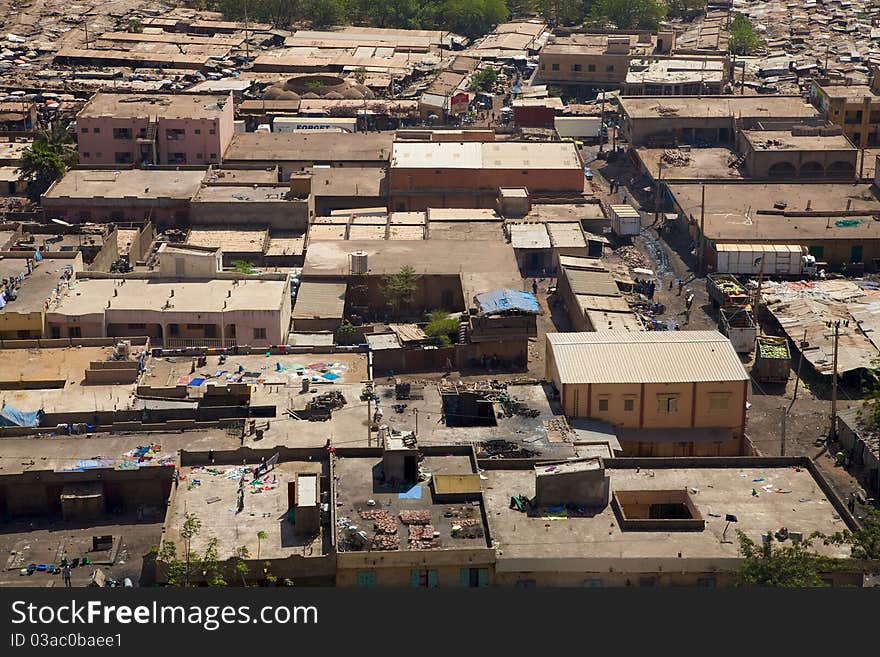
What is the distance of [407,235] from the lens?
83.0 meters

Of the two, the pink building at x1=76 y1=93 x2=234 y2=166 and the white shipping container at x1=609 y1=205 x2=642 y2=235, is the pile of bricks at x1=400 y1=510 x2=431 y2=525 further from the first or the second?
the pink building at x1=76 y1=93 x2=234 y2=166

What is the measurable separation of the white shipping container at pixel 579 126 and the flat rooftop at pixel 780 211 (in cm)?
1856

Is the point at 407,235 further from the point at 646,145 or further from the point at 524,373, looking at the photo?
the point at 646,145

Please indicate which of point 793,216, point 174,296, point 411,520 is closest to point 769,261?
point 793,216

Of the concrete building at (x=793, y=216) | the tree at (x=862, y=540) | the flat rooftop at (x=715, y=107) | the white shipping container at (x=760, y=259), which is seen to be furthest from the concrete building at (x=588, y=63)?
the tree at (x=862, y=540)

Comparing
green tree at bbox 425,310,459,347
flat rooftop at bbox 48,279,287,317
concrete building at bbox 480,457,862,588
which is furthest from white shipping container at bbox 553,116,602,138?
concrete building at bbox 480,457,862,588

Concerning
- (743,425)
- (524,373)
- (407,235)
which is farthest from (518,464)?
(407,235)

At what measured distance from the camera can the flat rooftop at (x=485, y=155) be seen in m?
93.1

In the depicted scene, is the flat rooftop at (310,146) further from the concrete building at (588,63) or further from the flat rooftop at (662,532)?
the flat rooftop at (662,532)

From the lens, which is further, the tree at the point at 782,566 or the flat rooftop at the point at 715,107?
the flat rooftop at the point at 715,107

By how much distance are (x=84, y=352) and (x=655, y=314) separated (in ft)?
99.7

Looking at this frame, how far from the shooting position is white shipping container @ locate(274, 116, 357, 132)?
110062mm

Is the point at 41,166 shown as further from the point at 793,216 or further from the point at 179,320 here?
the point at 793,216

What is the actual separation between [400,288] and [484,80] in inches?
2272
